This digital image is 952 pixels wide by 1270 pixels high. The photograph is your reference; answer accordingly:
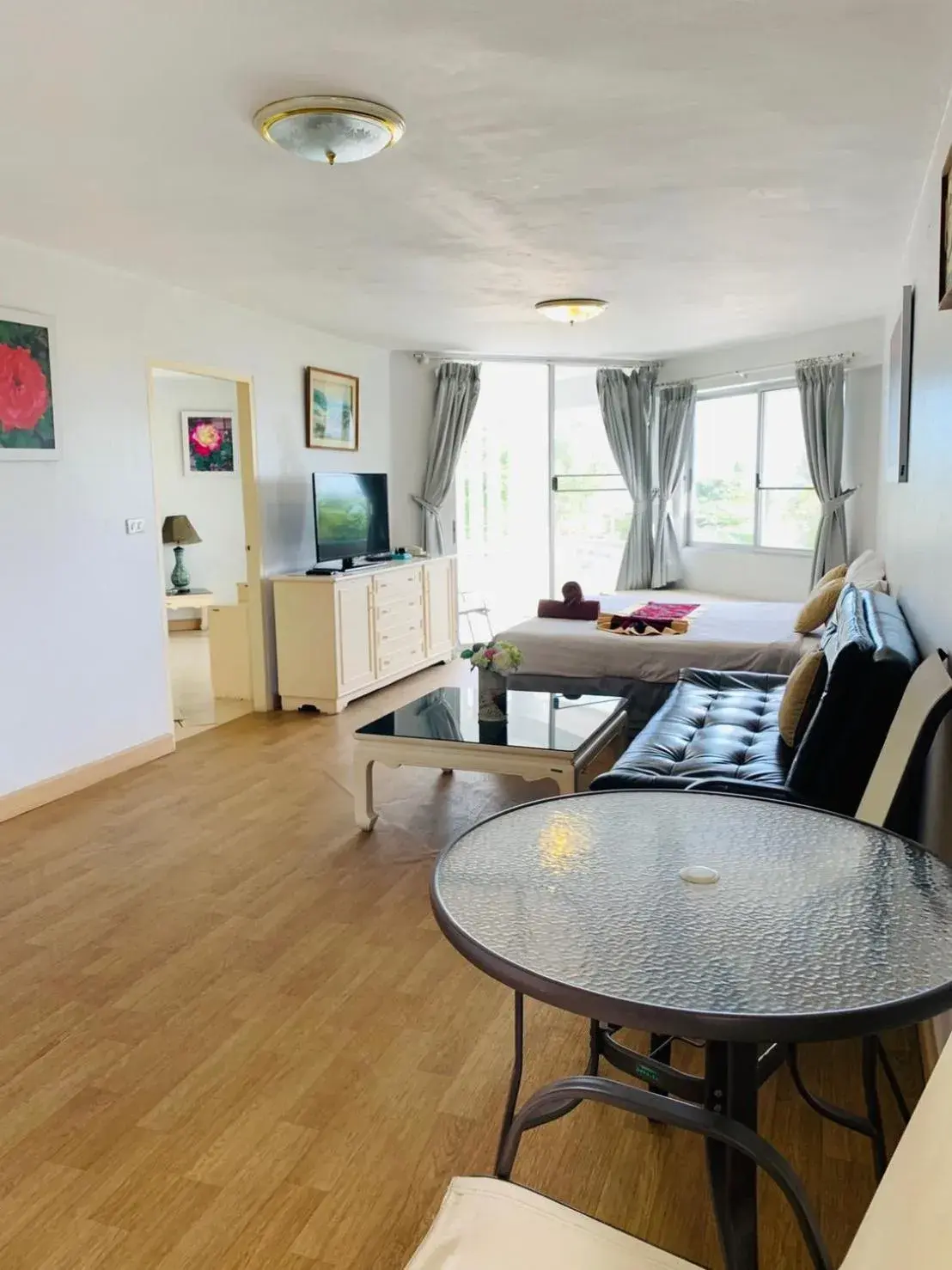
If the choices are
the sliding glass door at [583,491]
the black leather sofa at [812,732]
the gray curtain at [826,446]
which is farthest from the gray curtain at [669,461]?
the black leather sofa at [812,732]

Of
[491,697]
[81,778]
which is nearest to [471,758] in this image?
[491,697]

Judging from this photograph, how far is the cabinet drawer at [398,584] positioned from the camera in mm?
6379

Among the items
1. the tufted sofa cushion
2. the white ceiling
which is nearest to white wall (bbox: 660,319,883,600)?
the white ceiling

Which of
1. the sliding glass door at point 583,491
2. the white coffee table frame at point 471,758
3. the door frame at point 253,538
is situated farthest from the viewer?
the sliding glass door at point 583,491

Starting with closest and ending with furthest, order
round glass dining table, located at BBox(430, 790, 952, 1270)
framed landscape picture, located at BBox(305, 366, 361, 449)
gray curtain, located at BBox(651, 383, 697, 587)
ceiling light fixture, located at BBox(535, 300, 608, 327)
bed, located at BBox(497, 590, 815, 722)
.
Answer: round glass dining table, located at BBox(430, 790, 952, 1270) → bed, located at BBox(497, 590, 815, 722) → ceiling light fixture, located at BBox(535, 300, 608, 327) → framed landscape picture, located at BBox(305, 366, 361, 449) → gray curtain, located at BBox(651, 383, 697, 587)

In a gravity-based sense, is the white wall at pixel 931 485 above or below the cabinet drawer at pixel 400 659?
above

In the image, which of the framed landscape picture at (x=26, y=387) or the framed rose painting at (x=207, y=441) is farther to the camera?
the framed rose painting at (x=207, y=441)

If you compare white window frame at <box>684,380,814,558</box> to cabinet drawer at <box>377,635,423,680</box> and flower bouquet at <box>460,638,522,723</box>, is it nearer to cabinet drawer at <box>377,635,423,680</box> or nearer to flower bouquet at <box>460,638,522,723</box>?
cabinet drawer at <box>377,635,423,680</box>

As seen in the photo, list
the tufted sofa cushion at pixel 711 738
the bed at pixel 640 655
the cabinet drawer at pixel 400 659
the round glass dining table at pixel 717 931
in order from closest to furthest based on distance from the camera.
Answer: the round glass dining table at pixel 717 931
the tufted sofa cushion at pixel 711 738
the bed at pixel 640 655
the cabinet drawer at pixel 400 659

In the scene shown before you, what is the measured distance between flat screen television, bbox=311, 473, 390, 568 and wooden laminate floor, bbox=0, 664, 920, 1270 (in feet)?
9.27

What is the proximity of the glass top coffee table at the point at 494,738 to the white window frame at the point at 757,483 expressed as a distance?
12.6 feet

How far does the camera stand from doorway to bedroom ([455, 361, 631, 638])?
8.22 metres

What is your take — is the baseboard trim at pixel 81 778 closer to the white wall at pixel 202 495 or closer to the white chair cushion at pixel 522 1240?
the white chair cushion at pixel 522 1240

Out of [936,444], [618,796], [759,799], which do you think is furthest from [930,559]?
[618,796]
